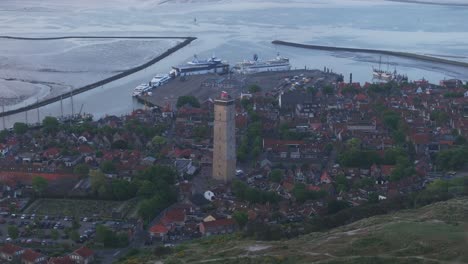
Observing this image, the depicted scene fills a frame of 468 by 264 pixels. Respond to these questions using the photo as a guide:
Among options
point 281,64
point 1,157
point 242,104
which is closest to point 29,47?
point 281,64

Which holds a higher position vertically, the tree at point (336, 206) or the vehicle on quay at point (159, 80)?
the vehicle on quay at point (159, 80)

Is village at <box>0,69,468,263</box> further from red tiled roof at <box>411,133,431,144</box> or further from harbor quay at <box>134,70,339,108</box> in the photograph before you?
harbor quay at <box>134,70,339,108</box>

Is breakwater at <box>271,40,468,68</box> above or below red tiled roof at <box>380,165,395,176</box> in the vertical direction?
above

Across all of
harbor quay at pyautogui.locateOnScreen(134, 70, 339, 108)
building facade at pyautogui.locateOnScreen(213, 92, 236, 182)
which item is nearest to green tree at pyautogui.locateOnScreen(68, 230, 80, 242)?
building facade at pyautogui.locateOnScreen(213, 92, 236, 182)

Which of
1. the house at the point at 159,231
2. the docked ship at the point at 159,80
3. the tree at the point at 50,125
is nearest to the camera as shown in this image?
the house at the point at 159,231

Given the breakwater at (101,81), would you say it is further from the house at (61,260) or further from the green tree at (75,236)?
the house at (61,260)

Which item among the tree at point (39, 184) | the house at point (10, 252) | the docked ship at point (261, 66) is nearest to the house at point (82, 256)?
the house at point (10, 252)
